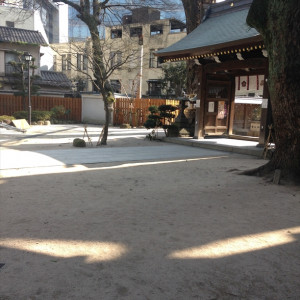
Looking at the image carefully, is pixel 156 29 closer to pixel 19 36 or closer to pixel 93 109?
pixel 19 36

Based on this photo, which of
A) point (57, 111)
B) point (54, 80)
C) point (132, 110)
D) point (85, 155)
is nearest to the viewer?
point (85, 155)

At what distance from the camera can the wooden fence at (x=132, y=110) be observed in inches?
858

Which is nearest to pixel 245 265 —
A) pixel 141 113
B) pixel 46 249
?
pixel 46 249

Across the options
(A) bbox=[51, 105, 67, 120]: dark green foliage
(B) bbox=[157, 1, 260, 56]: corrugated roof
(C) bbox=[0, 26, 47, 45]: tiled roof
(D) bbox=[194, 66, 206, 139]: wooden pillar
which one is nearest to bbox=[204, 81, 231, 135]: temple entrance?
(D) bbox=[194, 66, 206, 139]: wooden pillar

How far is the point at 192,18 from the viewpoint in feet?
48.5

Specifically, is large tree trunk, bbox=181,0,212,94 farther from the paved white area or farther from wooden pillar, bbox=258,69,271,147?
the paved white area

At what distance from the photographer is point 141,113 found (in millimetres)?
22000

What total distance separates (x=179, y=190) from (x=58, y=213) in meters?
2.11

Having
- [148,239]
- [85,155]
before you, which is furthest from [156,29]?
[148,239]

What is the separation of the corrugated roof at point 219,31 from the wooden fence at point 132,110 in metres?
9.08

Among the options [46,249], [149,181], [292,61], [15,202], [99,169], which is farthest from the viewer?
[99,169]

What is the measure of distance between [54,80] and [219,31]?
66.5 ft

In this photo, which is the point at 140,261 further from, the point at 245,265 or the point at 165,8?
the point at 165,8

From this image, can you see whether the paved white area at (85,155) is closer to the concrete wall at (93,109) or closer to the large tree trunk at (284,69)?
the large tree trunk at (284,69)
